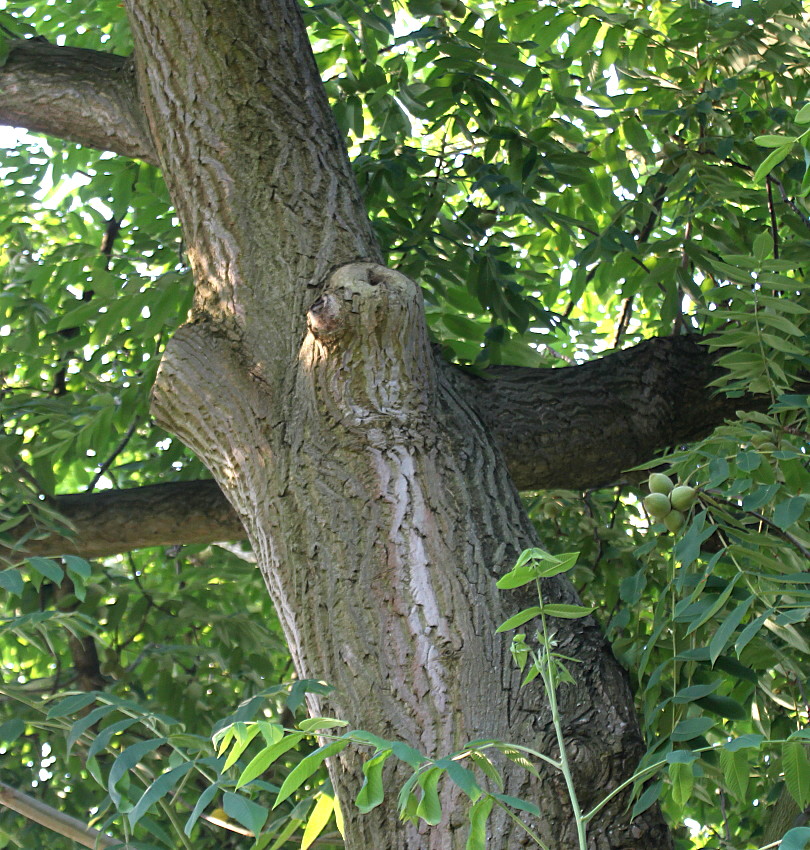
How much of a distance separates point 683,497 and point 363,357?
2.04 feet

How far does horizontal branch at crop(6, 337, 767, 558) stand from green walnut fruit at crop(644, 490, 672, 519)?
72 centimetres

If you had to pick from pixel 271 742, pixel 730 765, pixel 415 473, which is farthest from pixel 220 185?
pixel 730 765

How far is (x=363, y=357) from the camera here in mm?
1725

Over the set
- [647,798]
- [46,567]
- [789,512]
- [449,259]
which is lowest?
[647,798]

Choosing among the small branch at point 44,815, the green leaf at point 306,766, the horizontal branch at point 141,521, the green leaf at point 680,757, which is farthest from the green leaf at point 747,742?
the horizontal branch at point 141,521

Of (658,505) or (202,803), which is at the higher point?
(658,505)

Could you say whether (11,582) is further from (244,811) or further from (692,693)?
(692,693)

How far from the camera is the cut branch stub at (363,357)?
1703 millimetres

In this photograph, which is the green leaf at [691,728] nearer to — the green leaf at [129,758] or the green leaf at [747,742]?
the green leaf at [747,742]

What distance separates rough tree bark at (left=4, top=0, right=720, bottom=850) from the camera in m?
1.40

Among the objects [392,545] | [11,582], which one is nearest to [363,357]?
[392,545]

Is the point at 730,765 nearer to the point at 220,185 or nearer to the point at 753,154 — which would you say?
the point at 220,185

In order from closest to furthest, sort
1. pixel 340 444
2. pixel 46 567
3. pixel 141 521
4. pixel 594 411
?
pixel 46 567, pixel 340 444, pixel 594 411, pixel 141 521

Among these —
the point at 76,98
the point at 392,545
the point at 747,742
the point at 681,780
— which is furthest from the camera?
the point at 76,98
